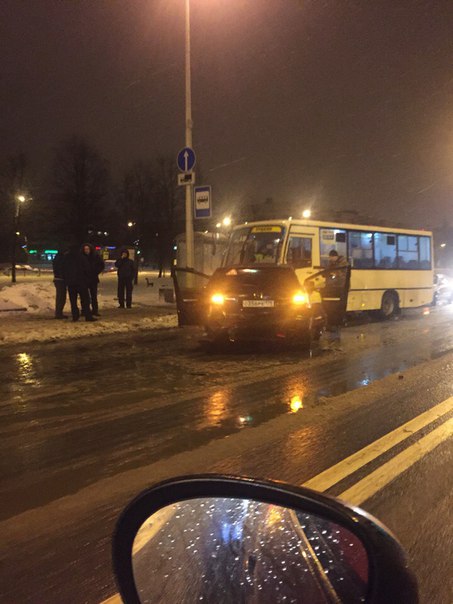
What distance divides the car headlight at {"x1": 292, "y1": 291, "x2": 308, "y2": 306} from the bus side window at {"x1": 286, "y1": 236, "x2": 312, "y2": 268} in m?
4.07

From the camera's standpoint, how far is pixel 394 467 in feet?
13.9

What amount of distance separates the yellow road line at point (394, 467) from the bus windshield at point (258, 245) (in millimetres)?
9358

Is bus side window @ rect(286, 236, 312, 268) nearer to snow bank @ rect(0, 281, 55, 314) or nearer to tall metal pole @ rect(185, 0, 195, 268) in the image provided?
tall metal pole @ rect(185, 0, 195, 268)

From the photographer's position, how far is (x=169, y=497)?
1.57 m

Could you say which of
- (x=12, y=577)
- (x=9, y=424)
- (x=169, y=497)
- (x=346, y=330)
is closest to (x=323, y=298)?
(x=346, y=330)

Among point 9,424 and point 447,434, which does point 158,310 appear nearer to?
point 9,424

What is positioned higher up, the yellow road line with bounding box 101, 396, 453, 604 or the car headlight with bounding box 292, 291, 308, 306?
the car headlight with bounding box 292, 291, 308, 306

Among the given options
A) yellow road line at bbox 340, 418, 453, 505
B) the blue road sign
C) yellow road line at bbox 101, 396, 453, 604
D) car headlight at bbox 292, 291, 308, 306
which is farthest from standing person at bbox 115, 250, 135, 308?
yellow road line at bbox 340, 418, 453, 505

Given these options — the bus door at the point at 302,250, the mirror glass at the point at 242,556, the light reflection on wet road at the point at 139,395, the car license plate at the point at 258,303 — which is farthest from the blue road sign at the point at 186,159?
the mirror glass at the point at 242,556

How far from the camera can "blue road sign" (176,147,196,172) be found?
14.8 metres

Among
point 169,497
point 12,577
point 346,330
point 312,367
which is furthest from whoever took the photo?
point 346,330

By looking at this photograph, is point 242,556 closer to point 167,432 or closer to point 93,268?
point 167,432

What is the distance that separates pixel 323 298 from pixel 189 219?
207 inches

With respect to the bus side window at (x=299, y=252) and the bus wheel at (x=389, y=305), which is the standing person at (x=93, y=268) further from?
the bus wheel at (x=389, y=305)
